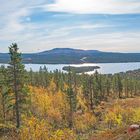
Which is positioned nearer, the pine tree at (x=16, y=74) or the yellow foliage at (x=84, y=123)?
the pine tree at (x=16, y=74)

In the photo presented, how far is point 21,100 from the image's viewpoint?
207 feet

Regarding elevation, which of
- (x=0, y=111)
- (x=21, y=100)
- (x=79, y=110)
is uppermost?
(x=21, y=100)

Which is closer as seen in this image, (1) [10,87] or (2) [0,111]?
(1) [10,87]

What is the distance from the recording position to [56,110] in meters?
124

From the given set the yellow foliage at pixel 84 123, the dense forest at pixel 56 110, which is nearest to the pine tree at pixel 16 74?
the dense forest at pixel 56 110

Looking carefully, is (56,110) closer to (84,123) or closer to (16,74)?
(84,123)

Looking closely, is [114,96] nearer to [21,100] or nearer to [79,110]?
[79,110]

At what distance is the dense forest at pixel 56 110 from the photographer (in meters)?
42.5

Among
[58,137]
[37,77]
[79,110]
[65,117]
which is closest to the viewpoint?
[58,137]

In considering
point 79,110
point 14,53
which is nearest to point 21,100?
point 14,53

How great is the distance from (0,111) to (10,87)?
22.2 meters

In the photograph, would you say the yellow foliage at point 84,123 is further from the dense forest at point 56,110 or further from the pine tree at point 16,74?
the pine tree at point 16,74

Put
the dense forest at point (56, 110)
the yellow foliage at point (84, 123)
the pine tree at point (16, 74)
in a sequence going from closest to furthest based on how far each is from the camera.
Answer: the dense forest at point (56, 110) < the pine tree at point (16, 74) < the yellow foliage at point (84, 123)

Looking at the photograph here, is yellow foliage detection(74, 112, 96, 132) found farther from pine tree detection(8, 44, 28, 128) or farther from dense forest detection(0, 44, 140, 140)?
pine tree detection(8, 44, 28, 128)
